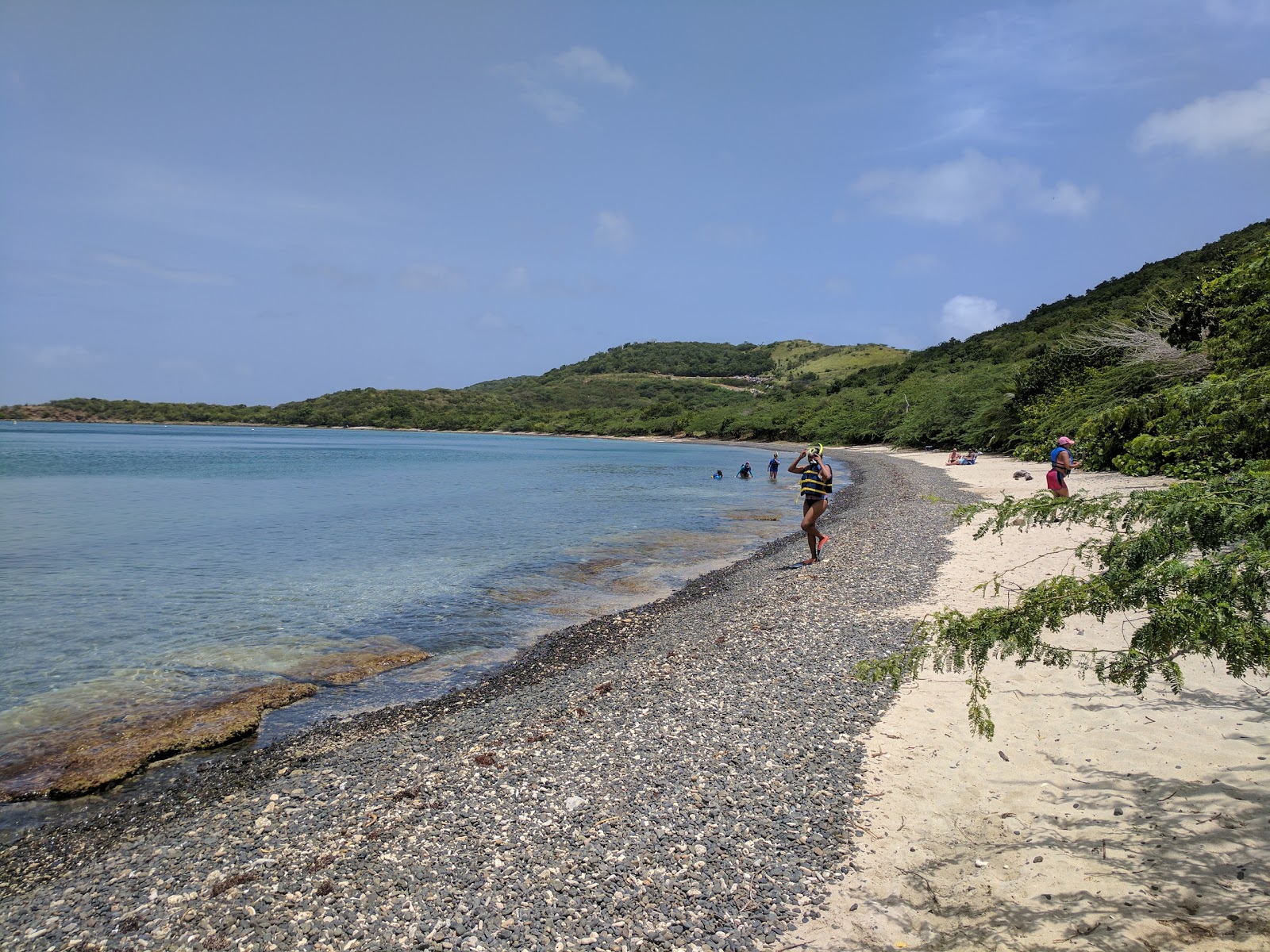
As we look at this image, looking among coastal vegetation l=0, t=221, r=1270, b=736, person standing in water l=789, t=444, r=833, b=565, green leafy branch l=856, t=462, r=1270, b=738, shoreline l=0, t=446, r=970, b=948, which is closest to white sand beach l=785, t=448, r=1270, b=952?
shoreline l=0, t=446, r=970, b=948

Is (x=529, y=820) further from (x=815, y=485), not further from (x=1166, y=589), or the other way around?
(x=815, y=485)

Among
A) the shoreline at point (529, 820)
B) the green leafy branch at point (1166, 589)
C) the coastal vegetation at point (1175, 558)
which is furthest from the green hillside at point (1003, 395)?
the shoreline at point (529, 820)

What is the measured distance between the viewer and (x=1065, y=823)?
200 inches

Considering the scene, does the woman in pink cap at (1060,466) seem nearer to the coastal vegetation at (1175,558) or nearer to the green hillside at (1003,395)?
the green hillside at (1003,395)

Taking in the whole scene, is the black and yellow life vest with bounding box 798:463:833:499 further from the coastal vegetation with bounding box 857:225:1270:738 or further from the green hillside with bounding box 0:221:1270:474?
the coastal vegetation with bounding box 857:225:1270:738

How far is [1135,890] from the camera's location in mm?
4230

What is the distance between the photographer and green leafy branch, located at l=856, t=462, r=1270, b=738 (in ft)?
9.68

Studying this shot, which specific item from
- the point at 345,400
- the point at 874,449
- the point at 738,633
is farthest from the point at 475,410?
the point at 738,633

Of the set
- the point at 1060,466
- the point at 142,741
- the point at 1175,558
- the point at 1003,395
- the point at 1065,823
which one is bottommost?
the point at 142,741

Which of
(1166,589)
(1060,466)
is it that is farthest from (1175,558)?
(1060,466)

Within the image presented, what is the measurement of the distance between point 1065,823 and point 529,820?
12.6 ft

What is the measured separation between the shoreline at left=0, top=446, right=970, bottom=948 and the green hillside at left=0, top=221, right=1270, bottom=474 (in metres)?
1.78

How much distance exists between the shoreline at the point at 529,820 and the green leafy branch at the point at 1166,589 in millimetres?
1839

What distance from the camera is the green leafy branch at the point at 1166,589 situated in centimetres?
295
